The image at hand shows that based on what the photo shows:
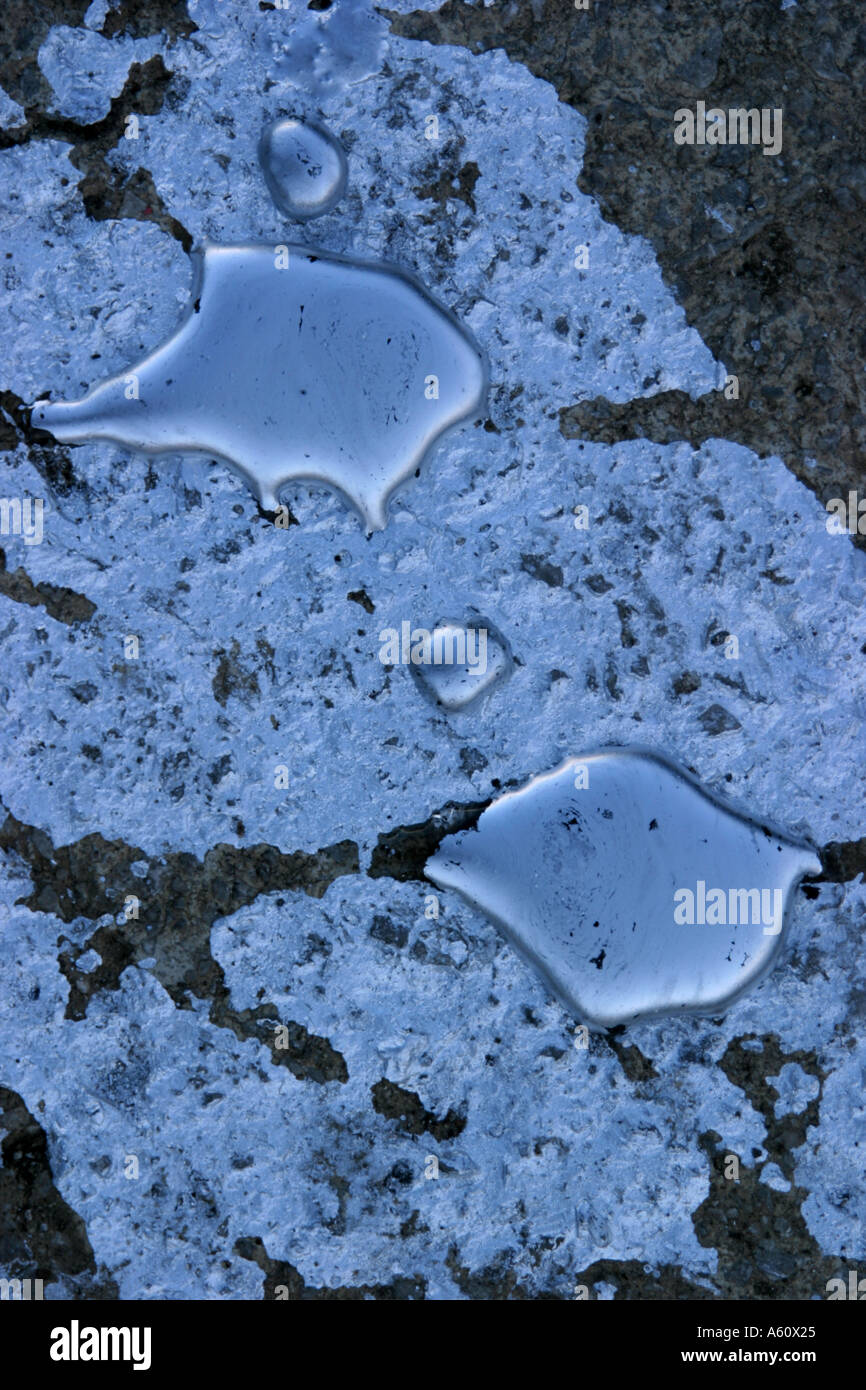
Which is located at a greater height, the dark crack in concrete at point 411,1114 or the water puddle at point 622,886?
the water puddle at point 622,886

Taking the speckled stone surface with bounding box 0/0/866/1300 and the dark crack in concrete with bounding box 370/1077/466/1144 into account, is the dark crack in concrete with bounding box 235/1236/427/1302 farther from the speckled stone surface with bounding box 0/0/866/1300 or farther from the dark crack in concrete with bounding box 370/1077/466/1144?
the dark crack in concrete with bounding box 370/1077/466/1144

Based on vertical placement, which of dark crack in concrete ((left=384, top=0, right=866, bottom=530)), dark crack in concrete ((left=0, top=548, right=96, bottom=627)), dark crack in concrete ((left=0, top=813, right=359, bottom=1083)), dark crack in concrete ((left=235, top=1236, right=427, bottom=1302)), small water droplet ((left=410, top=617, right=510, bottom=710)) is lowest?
dark crack in concrete ((left=235, top=1236, right=427, bottom=1302))

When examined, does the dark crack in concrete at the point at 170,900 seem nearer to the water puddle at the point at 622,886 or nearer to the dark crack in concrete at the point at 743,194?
the water puddle at the point at 622,886

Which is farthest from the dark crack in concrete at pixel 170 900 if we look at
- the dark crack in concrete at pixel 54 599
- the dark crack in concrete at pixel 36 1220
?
the dark crack in concrete at pixel 54 599

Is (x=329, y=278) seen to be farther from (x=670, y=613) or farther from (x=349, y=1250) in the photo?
(x=349, y=1250)

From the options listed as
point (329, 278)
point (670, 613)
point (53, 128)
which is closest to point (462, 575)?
point (670, 613)

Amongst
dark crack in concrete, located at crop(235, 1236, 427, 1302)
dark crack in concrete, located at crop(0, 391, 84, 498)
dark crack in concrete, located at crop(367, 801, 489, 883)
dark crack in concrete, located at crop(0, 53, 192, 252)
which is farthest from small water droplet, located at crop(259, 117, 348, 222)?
dark crack in concrete, located at crop(235, 1236, 427, 1302)
